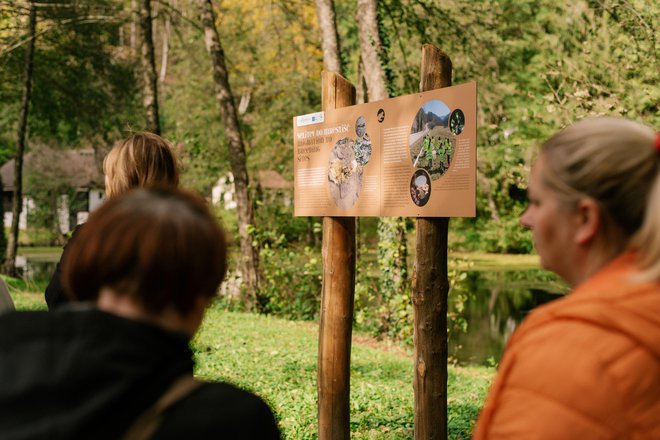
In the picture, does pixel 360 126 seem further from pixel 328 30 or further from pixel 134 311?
pixel 328 30

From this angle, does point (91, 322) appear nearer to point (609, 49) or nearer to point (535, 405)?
point (535, 405)

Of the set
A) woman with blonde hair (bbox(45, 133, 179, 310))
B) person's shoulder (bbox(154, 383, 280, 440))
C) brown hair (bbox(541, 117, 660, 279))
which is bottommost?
person's shoulder (bbox(154, 383, 280, 440))

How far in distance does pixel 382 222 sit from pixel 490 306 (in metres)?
10.2

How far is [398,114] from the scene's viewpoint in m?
4.62

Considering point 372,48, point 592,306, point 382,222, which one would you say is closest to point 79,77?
A: point 372,48

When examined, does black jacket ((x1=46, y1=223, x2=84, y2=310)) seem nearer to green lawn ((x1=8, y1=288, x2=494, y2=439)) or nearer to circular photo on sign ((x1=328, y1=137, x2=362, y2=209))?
circular photo on sign ((x1=328, y1=137, x2=362, y2=209))

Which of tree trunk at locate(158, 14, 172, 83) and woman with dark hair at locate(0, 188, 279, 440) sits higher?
tree trunk at locate(158, 14, 172, 83)

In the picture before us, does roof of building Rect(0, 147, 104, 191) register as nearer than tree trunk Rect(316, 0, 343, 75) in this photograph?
No

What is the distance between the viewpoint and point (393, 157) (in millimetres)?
4645

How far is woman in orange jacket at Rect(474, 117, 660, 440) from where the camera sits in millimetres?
1542

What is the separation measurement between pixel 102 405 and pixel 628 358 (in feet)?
3.44

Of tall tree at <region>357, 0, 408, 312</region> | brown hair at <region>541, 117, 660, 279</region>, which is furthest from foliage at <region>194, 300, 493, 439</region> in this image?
brown hair at <region>541, 117, 660, 279</region>

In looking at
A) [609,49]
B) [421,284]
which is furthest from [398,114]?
[609,49]

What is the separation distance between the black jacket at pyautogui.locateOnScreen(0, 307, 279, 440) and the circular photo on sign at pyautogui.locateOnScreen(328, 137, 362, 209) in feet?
11.4
